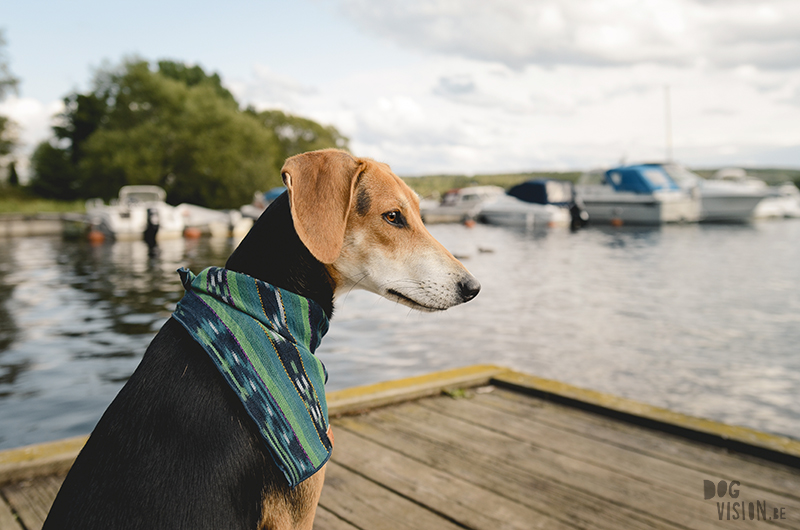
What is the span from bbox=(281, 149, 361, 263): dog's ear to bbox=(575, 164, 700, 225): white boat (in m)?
32.2

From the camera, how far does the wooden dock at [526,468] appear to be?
105 inches

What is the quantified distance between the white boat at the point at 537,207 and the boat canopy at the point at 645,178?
2857 mm

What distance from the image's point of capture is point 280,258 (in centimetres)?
182

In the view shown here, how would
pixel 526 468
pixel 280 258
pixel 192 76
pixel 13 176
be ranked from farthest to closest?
pixel 192 76, pixel 13 176, pixel 526 468, pixel 280 258

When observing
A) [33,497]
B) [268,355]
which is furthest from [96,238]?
[268,355]

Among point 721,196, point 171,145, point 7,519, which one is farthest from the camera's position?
point 171,145

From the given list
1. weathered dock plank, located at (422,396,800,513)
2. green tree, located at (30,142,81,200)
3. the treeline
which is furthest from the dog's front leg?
green tree, located at (30,142,81,200)

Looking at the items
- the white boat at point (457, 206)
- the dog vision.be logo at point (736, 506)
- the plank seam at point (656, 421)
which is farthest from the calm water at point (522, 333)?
the white boat at point (457, 206)

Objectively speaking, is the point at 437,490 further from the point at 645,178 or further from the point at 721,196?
Result: the point at 721,196

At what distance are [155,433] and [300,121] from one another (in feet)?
210

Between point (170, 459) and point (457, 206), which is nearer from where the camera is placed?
point (170, 459)

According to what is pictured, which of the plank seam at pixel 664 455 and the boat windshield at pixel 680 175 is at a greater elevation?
the boat windshield at pixel 680 175

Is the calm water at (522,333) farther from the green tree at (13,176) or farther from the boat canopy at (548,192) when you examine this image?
the green tree at (13,176)

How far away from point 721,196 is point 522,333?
28059 millimetres
